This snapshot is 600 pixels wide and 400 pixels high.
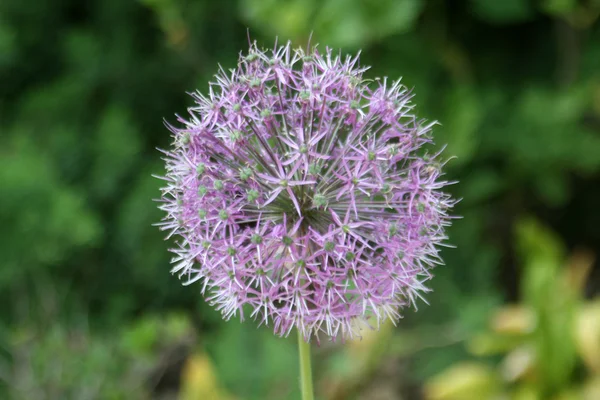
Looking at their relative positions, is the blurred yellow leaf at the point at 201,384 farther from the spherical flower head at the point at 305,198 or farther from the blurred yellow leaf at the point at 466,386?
the spherical flower head at the point at 305,198

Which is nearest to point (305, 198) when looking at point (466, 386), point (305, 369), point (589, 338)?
point (305, 369)

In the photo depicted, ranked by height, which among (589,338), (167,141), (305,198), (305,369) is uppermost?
(167,141)

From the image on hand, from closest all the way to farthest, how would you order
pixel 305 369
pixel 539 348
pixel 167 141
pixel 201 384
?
pixel 305 369
pixel 201 384
pixel 539 348
pixel 167 141

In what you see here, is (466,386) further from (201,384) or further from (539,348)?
(201,384)

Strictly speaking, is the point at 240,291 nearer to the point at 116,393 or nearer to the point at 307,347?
the point at 307,347

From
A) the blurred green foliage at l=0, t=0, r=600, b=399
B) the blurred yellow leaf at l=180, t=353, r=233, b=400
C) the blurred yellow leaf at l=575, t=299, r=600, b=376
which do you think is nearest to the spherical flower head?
the blurred yellow leaf at l=180, t=353, r=233, b=400

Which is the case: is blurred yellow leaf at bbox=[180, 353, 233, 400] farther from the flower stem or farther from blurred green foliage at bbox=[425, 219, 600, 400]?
the flower stem
